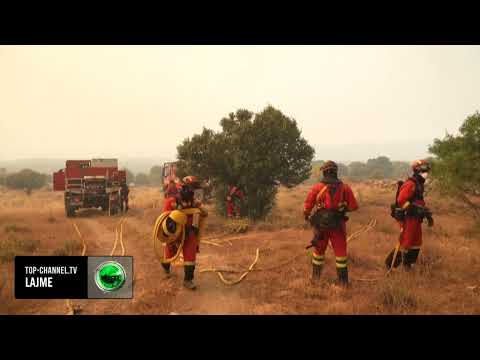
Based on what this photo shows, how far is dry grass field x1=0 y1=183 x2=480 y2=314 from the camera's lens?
514 cm

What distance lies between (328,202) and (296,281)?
1.74m

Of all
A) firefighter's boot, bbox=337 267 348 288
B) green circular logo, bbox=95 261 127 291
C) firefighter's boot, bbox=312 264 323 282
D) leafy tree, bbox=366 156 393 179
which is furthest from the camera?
leafy tree, bbox=366 156 393 179

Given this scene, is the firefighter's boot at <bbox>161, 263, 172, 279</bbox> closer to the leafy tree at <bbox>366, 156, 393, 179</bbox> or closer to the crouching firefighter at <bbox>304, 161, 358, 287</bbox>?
the crouching firefighter at <bbox>304, 161, 358, 287</bbox>

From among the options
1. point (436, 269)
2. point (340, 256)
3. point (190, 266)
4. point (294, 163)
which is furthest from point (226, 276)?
point (294, 163)

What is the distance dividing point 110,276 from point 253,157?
8.92m

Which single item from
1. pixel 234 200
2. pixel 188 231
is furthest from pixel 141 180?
pixel 188 231

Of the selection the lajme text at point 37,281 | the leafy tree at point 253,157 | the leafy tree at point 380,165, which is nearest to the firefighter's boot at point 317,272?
the lajme text at point 37,281

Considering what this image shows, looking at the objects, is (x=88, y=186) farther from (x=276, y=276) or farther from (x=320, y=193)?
(x=320, y=193)

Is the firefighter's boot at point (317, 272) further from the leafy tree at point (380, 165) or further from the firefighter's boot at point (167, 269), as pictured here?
the leafy tree at point (380, 165)

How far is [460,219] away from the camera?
14.1 metres

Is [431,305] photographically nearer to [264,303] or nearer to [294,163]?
[264,303]

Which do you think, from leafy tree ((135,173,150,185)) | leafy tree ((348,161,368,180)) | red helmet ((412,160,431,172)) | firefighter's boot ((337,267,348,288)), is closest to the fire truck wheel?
firefighter's boot ((337,267,348,288))

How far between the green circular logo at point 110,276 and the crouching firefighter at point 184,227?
1.11 meters

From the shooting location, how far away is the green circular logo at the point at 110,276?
486 cm
